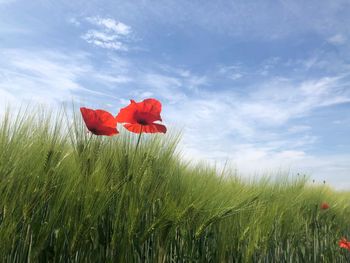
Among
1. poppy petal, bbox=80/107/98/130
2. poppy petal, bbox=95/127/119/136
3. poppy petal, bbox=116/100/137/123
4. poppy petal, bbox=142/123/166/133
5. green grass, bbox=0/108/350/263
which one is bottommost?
green grass, bbox=0/108/350/263

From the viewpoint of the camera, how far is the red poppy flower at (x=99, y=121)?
5.71ft

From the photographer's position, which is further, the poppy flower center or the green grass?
the poppy flower center

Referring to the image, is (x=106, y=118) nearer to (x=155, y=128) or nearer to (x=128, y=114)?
(x=128, y=114)

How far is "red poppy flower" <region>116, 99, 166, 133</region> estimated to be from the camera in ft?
5.83

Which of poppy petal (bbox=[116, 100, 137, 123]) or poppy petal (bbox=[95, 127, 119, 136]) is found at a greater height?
poppy petal (bbox=[116, 100, 137, 123])

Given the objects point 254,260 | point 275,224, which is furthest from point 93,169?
point 275,224

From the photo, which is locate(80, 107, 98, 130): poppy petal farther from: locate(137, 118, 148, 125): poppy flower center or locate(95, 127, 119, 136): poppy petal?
locate(137, 118, 148, 125): poppy flower center

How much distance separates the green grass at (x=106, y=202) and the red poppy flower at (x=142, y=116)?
3.3 inches

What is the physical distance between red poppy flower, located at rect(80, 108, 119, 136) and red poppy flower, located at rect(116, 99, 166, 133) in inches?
2.8

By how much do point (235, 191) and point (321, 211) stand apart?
2865mm

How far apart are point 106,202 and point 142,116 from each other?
0.41 m

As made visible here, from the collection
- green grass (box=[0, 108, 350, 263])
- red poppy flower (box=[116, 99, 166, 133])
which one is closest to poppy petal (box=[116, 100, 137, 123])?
red poppy flower (box=[116, 99, 166, 133])

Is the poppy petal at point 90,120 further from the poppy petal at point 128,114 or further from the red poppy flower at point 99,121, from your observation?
the poppy petal at point 128,114

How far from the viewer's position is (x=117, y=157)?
178 centimetres
